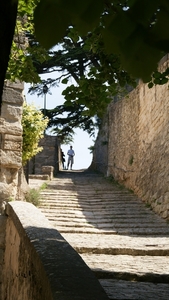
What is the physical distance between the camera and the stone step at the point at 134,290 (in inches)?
116

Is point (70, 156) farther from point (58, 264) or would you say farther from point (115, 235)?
point (58, 264)

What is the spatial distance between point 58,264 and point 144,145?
863 cm

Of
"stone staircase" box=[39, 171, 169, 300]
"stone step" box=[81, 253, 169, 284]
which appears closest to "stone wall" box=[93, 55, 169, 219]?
"stone staircase" box=[39, 171, 169, 300]

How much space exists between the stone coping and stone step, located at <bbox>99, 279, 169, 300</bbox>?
0.46m

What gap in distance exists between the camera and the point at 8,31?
4.21ft

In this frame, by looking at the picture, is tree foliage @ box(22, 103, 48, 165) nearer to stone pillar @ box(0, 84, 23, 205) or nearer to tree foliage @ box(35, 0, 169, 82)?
stone pillar @ box(0, 84, 23, 205)

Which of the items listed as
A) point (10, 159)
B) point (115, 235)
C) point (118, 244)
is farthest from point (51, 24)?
point (115, 235)

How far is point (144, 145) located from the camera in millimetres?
10977

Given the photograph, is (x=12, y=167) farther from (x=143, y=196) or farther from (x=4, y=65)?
(x=143, y=196)

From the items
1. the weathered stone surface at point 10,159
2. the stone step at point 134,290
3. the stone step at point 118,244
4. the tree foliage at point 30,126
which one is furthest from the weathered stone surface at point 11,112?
the stone step at point 134,290

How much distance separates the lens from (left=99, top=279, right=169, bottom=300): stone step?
295 centimetres

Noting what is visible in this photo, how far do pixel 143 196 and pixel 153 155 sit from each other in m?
1.04

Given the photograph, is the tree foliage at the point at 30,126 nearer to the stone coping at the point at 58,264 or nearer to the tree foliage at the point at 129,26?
the stone coping at the point at 58,264

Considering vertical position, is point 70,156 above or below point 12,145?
below
